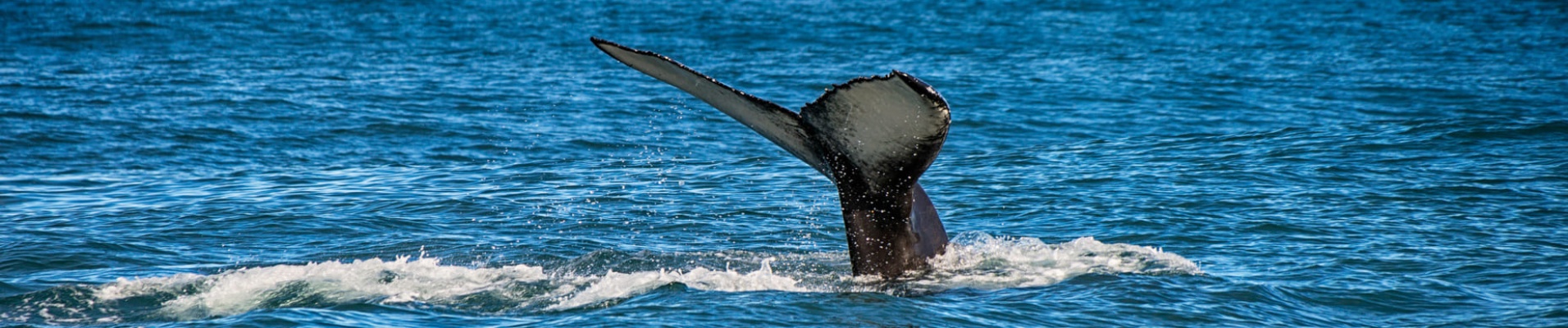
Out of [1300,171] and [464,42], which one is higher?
[464,42]

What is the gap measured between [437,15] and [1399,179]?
20979mm

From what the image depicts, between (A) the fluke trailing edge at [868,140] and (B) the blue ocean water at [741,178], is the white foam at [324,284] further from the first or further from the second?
(A) the fluke trailing edge at [868,140]

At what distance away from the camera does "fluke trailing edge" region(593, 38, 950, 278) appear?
19.0ft

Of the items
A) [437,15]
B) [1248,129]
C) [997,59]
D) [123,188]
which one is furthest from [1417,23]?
[123,188]

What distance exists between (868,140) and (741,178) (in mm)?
6325

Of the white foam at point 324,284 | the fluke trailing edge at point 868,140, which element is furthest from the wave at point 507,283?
the fluke trailing edge at point 868,140

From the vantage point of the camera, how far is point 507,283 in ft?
25.9

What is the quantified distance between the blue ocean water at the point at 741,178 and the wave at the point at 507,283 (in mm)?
31

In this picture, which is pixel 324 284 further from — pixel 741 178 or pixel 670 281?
pixel 741 178

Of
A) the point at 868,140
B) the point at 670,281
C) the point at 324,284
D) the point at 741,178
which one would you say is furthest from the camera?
the point at 741,178

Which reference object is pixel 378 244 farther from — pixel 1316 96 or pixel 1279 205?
pixel 1316 96

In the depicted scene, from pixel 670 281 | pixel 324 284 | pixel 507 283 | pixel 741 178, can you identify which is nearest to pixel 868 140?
pixel 670 281

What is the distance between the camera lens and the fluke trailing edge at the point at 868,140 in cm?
578

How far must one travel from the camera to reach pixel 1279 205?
1039 centimetres
